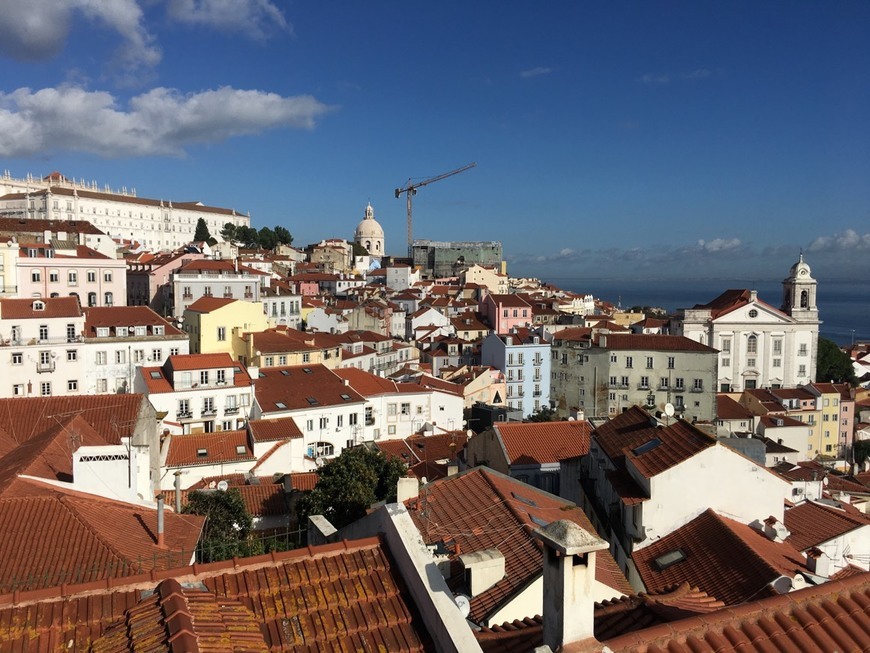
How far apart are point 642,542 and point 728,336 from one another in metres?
46.6

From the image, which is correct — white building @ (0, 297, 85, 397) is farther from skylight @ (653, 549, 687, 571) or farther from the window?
the window

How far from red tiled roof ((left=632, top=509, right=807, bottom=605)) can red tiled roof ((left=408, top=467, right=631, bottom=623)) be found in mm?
1032

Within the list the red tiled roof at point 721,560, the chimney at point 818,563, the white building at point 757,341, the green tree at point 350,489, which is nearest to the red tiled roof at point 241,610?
the red tiled roof at point 721,560

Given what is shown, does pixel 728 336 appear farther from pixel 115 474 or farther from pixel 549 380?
pixel 115 474

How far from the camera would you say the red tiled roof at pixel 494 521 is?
818cm

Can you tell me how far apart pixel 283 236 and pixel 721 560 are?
103 metres

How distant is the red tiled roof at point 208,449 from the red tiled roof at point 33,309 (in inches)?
482

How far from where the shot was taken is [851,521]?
13.5 m

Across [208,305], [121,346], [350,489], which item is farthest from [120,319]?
[350,489]

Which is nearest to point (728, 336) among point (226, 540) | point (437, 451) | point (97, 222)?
point (437, 451)

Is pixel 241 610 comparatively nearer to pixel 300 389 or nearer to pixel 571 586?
pixel 571 586

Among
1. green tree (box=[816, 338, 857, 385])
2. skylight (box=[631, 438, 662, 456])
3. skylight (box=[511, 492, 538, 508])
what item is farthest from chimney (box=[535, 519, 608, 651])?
green tree (box=[816, 338, 857, 385])

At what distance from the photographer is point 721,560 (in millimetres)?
10734

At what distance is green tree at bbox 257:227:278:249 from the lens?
10306cm
